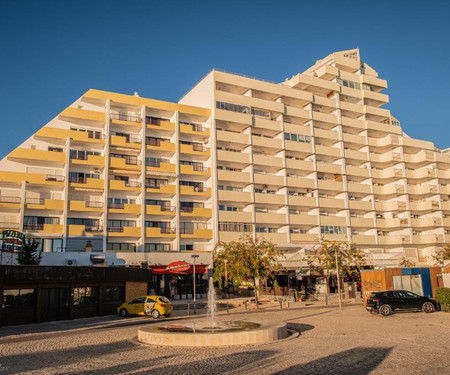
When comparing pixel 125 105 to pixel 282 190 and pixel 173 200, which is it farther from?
pixel 282 190

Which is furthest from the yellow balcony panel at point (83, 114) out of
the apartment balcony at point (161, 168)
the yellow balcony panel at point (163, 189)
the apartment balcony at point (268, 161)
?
the apartment balcony at point (268, 161)

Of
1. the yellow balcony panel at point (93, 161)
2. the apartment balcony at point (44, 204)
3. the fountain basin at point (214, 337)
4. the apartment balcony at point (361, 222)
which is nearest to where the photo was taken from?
the fountain basin at point (214, 337)

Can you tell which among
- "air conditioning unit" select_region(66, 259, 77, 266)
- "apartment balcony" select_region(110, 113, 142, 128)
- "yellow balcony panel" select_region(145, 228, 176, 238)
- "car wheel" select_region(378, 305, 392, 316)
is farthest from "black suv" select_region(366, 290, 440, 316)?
"apartment balcony" select_region(110, 113, 142, 128)

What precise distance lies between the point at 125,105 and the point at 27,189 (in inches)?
658

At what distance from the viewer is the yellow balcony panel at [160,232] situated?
184 feet

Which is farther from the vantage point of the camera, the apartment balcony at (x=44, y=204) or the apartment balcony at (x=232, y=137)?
the apartment balcony at (x=232, y=137)

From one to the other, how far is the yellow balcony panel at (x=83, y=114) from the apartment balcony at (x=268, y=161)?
22.4m

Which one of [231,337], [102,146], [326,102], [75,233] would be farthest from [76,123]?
[231,337]

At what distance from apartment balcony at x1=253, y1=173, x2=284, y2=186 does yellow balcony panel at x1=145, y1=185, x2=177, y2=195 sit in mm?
12750

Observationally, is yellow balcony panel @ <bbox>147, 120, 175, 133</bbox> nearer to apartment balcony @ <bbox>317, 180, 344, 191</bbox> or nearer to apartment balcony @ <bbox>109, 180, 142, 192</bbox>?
apartment balcony @ <bbox>109, 180, 142, 192</bbox>

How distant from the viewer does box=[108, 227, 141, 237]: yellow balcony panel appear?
54.8m

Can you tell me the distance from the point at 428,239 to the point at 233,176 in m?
37.2

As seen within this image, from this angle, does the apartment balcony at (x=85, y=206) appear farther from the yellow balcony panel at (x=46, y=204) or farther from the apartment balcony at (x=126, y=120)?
the apartment balcony at (x=126, y=120)

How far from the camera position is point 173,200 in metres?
59.9
